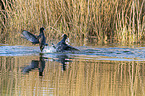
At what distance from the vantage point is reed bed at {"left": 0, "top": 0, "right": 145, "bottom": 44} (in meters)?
11.3

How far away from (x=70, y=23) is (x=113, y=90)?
825 cm

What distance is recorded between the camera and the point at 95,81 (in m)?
4.28

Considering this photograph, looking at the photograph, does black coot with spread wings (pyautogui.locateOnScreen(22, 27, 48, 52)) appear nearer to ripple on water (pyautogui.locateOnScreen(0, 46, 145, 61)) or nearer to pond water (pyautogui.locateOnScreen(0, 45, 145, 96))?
ripple on water (pyautogui.locateOnScreen(0, 46, 145, 61))

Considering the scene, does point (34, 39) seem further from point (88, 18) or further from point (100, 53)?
point (88, 18)

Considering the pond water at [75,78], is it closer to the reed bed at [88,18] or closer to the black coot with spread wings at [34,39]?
the black coot with spread wings at [34,39]

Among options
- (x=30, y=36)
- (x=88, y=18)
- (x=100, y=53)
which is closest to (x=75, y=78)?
(x=100, y=53)

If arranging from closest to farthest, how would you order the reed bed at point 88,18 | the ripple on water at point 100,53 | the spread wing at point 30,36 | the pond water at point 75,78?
the pond water at point 75,78
the ripple on water at point 100,53
the spread wing at point 30,36
the reed bed at point 88,18

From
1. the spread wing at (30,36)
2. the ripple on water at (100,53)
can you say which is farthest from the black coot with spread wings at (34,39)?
the ripple on water at (100,53)

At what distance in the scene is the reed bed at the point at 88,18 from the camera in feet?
37.2

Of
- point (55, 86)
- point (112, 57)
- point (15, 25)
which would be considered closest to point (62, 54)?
point (112, 57)

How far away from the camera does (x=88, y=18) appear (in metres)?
11.6

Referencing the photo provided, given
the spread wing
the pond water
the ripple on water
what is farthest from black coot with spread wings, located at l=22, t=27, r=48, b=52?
the pond water

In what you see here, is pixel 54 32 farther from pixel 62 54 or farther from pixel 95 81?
pixel 95 81

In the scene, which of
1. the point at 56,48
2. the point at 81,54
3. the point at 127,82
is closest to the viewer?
the point at 127,82
